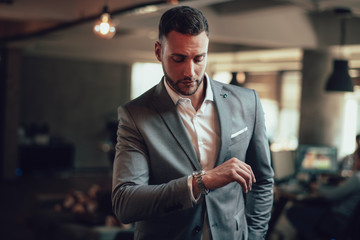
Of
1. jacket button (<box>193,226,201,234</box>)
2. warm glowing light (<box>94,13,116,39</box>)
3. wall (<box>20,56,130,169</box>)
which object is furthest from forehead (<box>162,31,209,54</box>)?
wall (<box>20,56,130,169</box>)

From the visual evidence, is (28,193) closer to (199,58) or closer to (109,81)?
(109,81)

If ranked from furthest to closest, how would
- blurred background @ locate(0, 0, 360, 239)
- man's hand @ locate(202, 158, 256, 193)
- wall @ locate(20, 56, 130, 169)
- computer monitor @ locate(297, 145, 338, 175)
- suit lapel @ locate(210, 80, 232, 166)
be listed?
wall @ locate(20, 56, 130, 169) → computer monitor @ locate(297, 145, 338, 175) → blurred background @ locate(0, 0, 360, 239) → suit lapel @ locate(210, 80, 232, 166) → man's hand @ locate(202, 158, 256, 193)

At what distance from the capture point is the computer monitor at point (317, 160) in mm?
6352

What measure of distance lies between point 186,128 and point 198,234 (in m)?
0.36

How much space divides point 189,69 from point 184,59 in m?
0.03

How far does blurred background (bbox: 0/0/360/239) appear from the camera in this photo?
226 inches

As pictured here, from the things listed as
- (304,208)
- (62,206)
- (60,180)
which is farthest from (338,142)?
(60,180)

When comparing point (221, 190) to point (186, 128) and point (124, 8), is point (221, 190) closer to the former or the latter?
point (186, 128)

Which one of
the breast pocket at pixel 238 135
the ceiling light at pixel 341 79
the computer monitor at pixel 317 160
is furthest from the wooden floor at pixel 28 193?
the breast pocket at pixel 238 135

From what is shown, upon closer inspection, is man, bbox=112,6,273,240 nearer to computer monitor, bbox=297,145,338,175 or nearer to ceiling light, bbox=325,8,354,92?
ceiling light, bbox=325,8,354,92

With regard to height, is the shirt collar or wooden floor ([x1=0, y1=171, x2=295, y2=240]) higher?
the shirt collar

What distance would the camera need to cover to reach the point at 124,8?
15.4 ft

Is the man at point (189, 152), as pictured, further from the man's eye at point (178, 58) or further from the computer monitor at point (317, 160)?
the computer monitor at point (317, 160)

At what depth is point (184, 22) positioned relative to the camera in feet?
4.44
